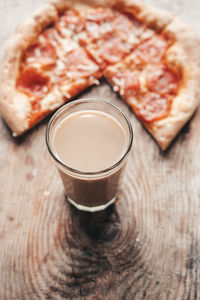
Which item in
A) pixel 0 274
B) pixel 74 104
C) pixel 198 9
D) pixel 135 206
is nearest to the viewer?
pixel 74 104

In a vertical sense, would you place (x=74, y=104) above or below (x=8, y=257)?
above

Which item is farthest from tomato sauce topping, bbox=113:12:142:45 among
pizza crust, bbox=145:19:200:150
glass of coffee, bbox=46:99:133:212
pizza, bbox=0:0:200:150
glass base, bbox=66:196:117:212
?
glass base, bbox=66:196:117:212

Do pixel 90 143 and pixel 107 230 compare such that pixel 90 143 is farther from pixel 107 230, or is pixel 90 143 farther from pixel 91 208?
pixel 107 230

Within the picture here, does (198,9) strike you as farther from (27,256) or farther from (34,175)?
(27,256)

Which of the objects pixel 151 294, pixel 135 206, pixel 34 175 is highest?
pixel 34 175

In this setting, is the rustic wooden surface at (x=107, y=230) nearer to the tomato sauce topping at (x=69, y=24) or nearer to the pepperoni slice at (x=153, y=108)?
the pepperoni slice at (x=153, y=108)

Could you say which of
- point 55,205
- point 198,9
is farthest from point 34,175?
point 198,9
